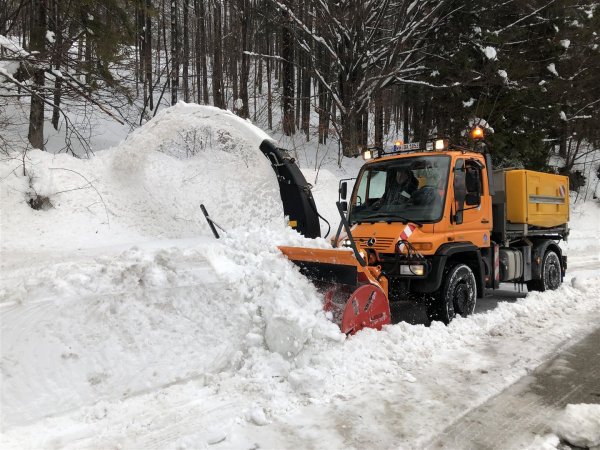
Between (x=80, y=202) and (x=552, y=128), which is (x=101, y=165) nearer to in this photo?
(x=80, y=202)

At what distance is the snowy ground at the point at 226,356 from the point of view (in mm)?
3352

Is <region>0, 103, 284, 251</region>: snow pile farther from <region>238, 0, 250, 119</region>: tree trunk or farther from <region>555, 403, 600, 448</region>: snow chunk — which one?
<region>238, 0, 250, 119</region>: tree trunk

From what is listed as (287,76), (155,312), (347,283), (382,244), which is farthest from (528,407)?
(287,76)

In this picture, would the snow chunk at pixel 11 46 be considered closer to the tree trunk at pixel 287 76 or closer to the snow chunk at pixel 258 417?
the snow chunk at pixel 258 417

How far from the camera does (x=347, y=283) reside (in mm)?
4910

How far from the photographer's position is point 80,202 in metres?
9.08

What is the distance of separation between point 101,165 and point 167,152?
142cm

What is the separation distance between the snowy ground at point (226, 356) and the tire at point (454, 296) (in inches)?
7.6

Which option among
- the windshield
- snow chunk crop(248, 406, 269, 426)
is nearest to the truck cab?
the windshield

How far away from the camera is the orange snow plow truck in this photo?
4938 mm

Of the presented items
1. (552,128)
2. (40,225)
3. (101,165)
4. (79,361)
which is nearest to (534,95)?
(552,128)

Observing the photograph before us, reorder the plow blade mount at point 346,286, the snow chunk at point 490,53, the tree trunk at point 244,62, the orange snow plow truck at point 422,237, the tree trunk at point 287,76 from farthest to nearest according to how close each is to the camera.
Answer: the tree trunk at point 244,62 → the tree trunk at point 287,76 → the snow chunk at point 490,53 → the orange snow plow truck at point 422,237 → the plow blade mount at point 346,286

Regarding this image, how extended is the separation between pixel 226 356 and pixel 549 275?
6.66m

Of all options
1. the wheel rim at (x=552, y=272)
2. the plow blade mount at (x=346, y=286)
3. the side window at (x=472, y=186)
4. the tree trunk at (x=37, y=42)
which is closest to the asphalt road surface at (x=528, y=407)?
the plow blade mount at (x=346, y=286)
